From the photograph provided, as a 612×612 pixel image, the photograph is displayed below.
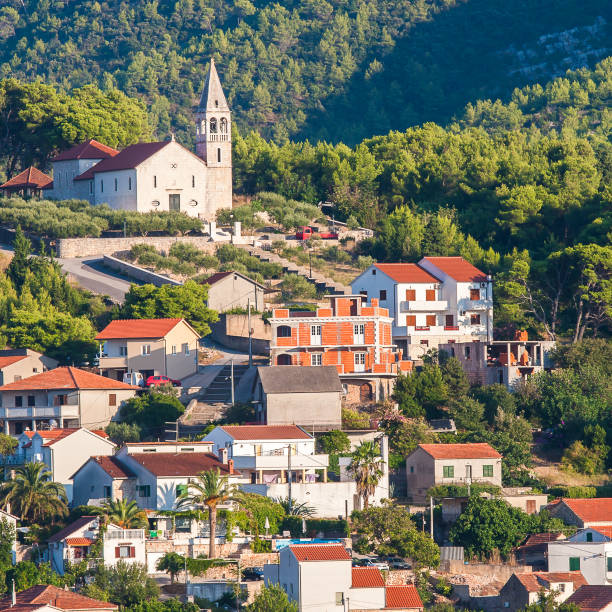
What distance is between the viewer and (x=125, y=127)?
11838 centimetres

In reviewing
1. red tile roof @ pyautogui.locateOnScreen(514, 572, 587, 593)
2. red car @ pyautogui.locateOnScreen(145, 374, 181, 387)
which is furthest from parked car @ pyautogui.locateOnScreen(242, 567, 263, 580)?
red car @ pyautogui.locateOnScreen(145, 374, 181, 387)

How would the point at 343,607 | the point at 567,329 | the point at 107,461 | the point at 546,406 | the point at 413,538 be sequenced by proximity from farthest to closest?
the point at 567,329 < the point at 546,406 < the point at 107,461 < the point at 413,538 < the point at 343,607

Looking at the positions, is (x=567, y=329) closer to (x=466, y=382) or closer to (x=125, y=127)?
(x=466, y=382)

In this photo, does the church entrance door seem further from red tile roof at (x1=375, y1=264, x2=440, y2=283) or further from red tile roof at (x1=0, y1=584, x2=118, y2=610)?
red tile roof at (x1=0, y1=584, x2=118, y2=610)

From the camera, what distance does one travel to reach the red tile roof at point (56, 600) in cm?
5200

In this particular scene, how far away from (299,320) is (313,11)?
12725cm

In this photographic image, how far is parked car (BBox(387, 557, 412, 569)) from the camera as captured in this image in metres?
60.3

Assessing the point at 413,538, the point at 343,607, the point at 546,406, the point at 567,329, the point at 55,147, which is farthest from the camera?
the point at 55,147

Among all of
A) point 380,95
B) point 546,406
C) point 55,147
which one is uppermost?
point 380,95

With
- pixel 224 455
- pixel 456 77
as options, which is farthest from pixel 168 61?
pixel 224 455

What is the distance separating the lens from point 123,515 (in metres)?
60.2

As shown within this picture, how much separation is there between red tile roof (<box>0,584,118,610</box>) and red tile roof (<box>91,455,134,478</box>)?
9.99 m

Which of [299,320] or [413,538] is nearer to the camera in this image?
[413,538]

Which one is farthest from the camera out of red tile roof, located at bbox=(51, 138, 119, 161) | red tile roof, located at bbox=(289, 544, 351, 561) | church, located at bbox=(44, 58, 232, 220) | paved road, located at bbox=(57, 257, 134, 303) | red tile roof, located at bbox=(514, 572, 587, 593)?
red tile roof, located at bbox=(51, 138, 119, 161)
